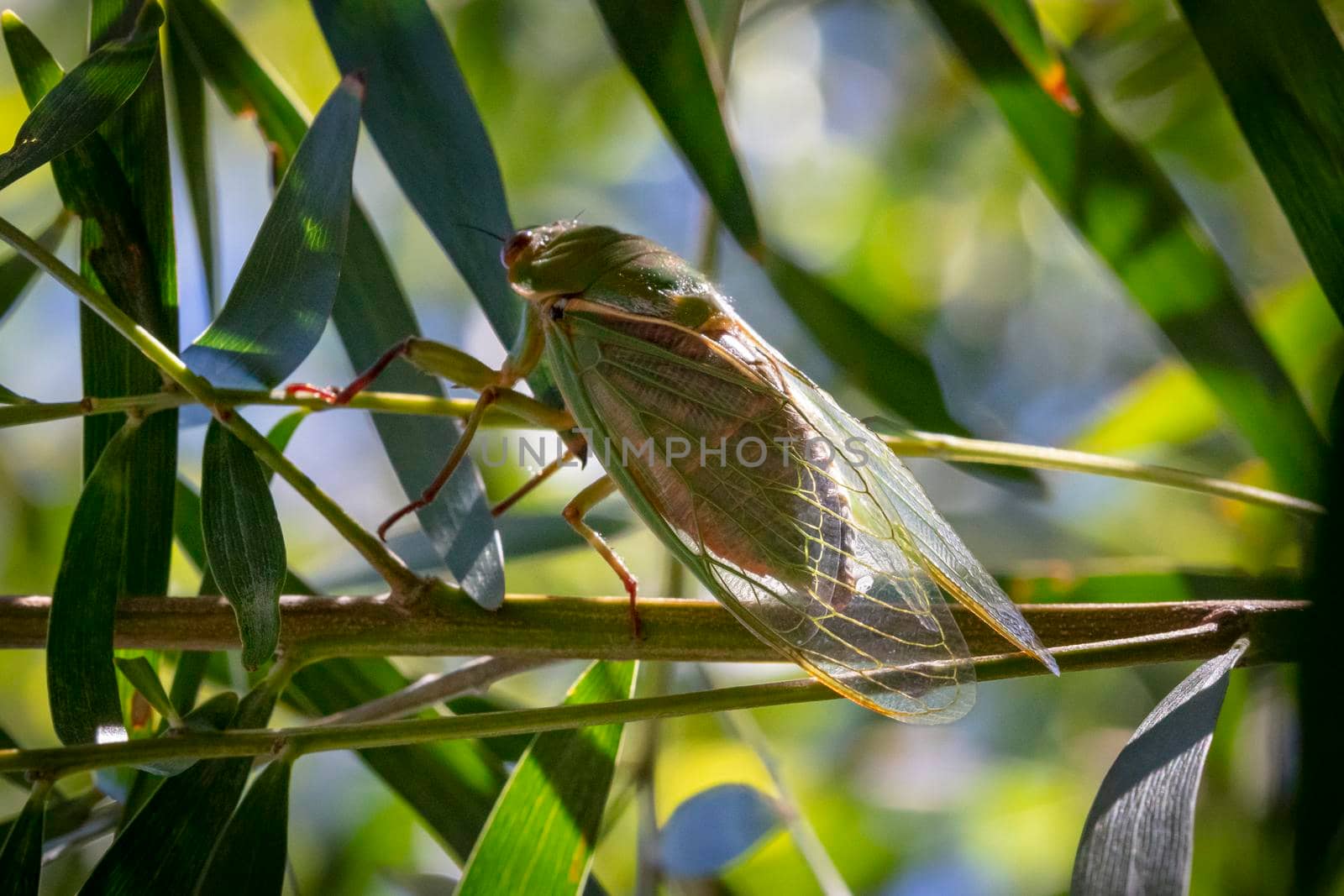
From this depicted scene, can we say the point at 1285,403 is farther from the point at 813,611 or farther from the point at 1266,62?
the point at 813,611

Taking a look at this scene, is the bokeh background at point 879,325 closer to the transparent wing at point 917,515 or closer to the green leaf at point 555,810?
the transparent wing at point 917,515

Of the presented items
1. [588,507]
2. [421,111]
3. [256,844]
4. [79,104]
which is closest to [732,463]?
[588,507]

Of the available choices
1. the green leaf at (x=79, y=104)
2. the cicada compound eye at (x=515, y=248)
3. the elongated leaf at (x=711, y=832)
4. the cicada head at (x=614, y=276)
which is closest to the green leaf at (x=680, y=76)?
the cicada head at (x=614, y=276)

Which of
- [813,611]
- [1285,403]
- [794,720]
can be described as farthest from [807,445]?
[794,720]

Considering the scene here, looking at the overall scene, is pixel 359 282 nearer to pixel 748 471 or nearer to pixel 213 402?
pixel 213 402

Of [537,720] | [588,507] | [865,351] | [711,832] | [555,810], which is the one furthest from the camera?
[711,832]

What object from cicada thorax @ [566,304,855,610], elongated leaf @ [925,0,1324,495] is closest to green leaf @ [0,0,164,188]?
cicada thorax @ [566,304,855,610]
